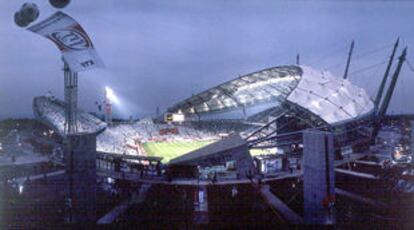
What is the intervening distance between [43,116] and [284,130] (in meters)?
24.3

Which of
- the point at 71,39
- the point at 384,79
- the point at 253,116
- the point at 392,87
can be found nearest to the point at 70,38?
the point at 71,39

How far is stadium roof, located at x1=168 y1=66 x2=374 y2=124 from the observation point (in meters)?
28.7

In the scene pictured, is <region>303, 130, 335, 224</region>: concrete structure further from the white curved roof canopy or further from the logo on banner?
the white curved roof canopy

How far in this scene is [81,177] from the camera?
14570 millimetres

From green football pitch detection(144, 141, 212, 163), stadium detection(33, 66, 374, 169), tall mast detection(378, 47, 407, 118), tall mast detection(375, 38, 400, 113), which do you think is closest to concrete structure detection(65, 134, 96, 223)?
stadium detection(33, 66, 374, 169)

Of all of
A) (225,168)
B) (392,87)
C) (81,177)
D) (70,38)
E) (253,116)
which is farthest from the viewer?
(253,116)

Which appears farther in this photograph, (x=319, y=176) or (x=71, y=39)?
(x=71, y=39)

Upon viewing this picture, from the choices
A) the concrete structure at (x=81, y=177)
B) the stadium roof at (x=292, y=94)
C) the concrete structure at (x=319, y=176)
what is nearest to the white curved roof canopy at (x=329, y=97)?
the stadium roof at (x=292, y=94)

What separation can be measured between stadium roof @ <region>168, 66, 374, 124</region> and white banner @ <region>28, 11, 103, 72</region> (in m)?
16.6

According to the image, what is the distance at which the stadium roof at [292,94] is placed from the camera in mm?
28719

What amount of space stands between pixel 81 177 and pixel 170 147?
80.9 feet

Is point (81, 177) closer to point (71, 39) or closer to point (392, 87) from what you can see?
point (71, 39)

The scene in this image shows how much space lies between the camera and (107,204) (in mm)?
18422

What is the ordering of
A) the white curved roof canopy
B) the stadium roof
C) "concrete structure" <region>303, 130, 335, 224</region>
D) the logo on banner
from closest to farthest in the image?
"concrete structure" <region>303, 130, 335, 224</region>, the logo on banner, the white curved roof canopy, the stadium roof
